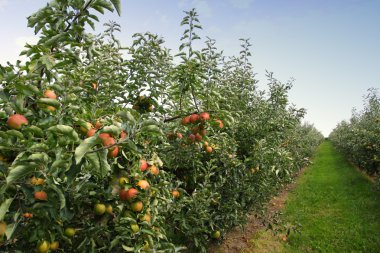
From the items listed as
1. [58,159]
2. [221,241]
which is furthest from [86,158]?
[221,241]

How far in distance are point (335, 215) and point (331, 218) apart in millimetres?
379

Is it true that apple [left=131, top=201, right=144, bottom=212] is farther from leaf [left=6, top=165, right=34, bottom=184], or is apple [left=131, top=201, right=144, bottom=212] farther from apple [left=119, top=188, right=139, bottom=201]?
leaf [left=6, top=165, right=34, bottom=184]

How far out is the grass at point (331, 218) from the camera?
21.8ft

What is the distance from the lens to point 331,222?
8328 mm

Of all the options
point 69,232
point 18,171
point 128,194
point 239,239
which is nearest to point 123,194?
point 128,194

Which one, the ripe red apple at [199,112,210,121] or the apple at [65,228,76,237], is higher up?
the ripe red apple at [199,112,210,121]

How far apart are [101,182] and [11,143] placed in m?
0.93

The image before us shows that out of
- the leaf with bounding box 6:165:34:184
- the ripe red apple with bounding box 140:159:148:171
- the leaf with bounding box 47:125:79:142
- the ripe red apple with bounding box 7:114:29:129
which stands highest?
the ripe red apple with bounding box 7:114:29:129

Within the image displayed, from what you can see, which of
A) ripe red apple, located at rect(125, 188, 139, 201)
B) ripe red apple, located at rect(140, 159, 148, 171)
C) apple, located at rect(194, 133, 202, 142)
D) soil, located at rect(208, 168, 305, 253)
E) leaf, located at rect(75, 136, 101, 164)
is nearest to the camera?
leaf, located at rect(75, 136, 101, 164)

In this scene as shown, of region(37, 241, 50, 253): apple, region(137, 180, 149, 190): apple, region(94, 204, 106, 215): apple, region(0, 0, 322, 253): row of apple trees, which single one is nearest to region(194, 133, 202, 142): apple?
region(0, 0, 322, 253): row of apple trees

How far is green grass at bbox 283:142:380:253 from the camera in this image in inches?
265

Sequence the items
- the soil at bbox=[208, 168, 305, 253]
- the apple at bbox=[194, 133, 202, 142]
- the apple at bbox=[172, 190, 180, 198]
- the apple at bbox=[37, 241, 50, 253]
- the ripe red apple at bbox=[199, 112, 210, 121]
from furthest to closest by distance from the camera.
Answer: the soil at bbox=[208, 168, 305, 253]
the apple at bbox=[172, 190, 180, 198]
the apple at bbox=[194, 133, 202, 142]
the ripe red apple at bbox=[199, 112, 210, 121]
the apple at bbox=[37, 241, 50, 253]

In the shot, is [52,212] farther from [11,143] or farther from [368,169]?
[368,169]

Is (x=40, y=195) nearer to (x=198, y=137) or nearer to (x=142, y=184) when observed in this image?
(x=142, y=184)
